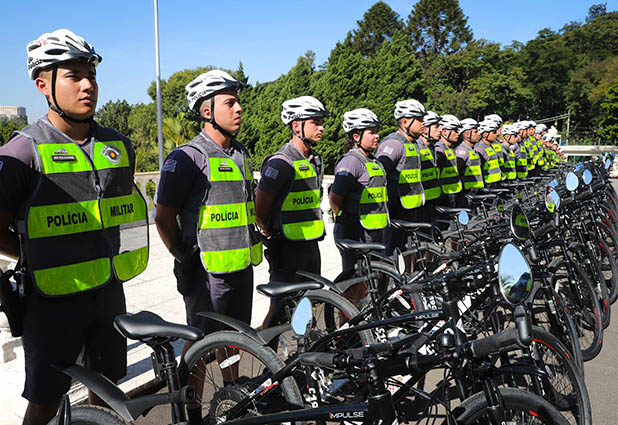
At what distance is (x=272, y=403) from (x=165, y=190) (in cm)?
137

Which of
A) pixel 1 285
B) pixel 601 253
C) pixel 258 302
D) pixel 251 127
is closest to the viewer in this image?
pixel 1 285

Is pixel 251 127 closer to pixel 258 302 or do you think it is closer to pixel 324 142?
pixel 324 142

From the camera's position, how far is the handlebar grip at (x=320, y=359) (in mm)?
1842

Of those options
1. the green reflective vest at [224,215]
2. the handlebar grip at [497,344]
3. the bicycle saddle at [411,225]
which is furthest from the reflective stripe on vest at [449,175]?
the handlebar grip at [497,344]

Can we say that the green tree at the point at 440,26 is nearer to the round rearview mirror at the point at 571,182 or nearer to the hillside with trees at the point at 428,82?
the hillside with trees at the point at 428,82

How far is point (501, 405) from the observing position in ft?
6.20

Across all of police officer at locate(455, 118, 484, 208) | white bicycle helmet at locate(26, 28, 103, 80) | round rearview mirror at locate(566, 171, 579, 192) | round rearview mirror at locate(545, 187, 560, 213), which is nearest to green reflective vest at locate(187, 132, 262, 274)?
white bicycle helmet at locate(26, 28, 103, 80)

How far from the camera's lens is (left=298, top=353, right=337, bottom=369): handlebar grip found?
1842 millimetres

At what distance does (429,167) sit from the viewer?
6551 mm

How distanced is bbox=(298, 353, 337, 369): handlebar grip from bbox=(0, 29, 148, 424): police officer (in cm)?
109

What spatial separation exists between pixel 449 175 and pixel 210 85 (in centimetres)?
500

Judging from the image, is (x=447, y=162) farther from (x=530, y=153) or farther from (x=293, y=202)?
(x=530, y=153)

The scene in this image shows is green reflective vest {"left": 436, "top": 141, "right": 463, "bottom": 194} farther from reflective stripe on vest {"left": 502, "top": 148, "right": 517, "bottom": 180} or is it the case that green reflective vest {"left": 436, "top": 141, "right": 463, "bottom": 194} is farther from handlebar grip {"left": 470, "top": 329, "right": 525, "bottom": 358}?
handlebar grip {"left": 470, "top": 329, "right": 525, "bottom": 358}

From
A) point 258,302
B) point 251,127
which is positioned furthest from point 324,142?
point 258,302
